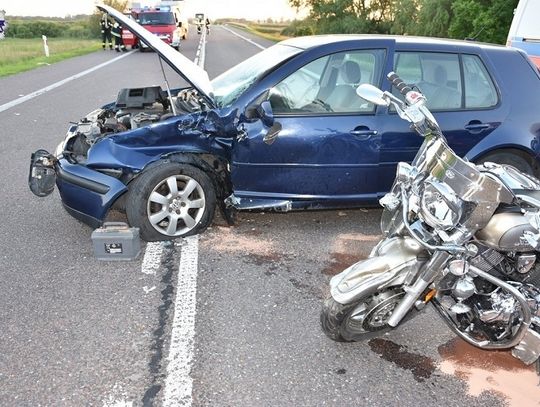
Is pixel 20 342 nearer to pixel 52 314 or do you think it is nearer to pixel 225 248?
pixel 52 314

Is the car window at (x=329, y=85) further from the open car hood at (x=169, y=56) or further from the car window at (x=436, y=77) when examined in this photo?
the open car hood at (x=169, y=56)

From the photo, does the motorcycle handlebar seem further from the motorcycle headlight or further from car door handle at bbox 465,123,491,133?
car door handle at bbox 465,123,491,133

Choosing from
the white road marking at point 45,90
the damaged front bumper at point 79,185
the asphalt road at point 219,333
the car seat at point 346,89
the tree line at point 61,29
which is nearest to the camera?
the asphalt road at point 219,333

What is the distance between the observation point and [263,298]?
3.69 meters

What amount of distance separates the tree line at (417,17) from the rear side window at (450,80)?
21.3ft

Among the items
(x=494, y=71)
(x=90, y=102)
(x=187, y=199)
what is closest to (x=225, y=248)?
(x=187, y=199)

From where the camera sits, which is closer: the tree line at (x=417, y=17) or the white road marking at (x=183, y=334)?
the white road marking at (x=183, y=334)

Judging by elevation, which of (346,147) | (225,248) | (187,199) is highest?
(346,147)

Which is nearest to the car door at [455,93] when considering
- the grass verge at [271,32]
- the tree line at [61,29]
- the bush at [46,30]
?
the grass verge at [271,32]

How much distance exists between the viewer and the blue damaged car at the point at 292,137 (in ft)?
13.9

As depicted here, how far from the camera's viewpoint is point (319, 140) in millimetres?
4281

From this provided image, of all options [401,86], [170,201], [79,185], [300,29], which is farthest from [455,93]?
[300,29]

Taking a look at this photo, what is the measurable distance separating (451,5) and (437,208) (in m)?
23.1

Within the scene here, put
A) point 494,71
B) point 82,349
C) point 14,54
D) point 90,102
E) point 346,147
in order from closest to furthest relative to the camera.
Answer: point 82,349 < point 346,147 < point 494,71 < point 90,102 < point 14,54
